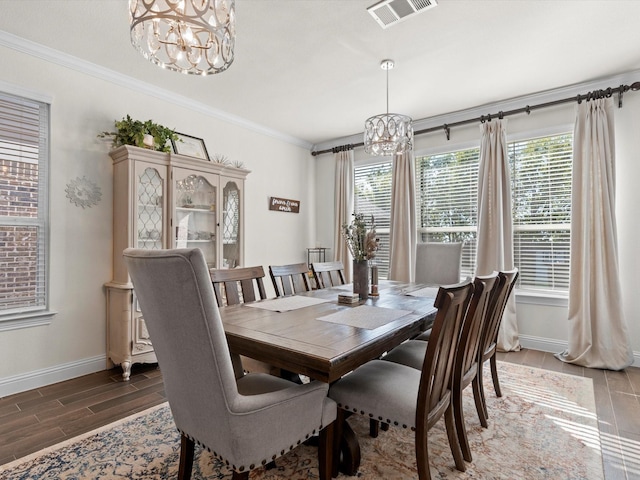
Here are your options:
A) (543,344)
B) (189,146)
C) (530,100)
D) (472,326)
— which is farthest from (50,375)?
(530,100)

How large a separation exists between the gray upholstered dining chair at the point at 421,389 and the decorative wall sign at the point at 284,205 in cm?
329

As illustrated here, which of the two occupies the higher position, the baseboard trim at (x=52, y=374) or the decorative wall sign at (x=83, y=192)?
the decorative wall sign at (x=83, y=192)

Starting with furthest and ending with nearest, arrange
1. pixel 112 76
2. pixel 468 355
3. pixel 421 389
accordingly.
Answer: pixel 112 76 → pixel 468 355 → pixel 421 389

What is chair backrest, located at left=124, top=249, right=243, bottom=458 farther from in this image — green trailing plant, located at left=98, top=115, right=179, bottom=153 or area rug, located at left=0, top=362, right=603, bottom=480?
green trailing plant, located at left=98, top=115, right=179, bottom=153

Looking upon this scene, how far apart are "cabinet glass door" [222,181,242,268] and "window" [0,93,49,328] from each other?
1.53 metres

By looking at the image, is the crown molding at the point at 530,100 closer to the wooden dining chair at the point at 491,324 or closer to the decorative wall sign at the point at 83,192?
the wooden dining chair at the point at 491,324

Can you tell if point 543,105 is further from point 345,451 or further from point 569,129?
point 345,451

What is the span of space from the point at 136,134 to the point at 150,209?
662 millimetres

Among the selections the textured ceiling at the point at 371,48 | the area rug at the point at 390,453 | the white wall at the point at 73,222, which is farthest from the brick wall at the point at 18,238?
the area rug at the point at 390,453

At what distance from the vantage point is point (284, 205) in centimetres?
489

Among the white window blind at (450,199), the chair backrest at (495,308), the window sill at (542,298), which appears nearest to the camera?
the chair backrest at (495,308)

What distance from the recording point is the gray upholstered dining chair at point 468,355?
1.63m

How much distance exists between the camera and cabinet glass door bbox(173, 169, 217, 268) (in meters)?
3.32

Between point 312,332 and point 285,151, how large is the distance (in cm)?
384
